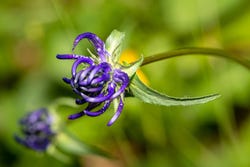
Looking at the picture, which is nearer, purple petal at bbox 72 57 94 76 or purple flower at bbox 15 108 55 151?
purple petal at bbox 72 57 94 76

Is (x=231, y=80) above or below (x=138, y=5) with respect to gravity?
below

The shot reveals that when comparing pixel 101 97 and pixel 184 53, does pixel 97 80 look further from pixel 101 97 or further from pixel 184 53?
pixel 184 53

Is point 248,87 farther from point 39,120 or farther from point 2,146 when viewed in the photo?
point 2,146

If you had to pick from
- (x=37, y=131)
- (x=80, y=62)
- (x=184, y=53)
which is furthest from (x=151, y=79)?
(x=80, y=62)

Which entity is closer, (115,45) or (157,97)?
(157,97)

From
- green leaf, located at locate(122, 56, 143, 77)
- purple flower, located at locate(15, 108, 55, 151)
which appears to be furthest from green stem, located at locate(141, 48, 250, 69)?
purple flower, located at locate(15, 108, 55, 151)

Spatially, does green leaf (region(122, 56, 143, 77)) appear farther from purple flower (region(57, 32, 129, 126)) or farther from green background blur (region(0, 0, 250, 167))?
green background blur (region(0, 0, 250, 167))

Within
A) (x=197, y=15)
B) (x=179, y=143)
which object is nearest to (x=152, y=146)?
(x=179, y=143)
